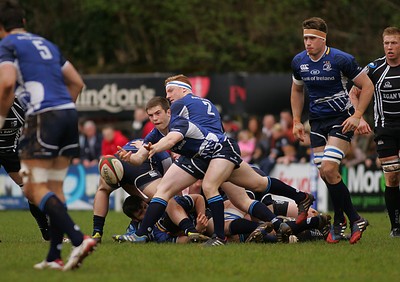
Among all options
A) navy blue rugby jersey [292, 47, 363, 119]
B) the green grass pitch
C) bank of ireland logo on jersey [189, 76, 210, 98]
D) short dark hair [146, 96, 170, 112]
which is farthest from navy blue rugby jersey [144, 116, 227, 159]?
bank of ireland logo on jersey [189, 76, 210, 98]

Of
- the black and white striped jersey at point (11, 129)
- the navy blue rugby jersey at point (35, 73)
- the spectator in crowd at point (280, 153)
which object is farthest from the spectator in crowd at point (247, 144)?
the navy blue rugby jersey at point (35, 73)

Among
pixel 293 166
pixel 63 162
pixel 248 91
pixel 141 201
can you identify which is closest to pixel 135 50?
pixel 248 91

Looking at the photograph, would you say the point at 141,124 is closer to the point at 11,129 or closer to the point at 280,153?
the point at 280,153

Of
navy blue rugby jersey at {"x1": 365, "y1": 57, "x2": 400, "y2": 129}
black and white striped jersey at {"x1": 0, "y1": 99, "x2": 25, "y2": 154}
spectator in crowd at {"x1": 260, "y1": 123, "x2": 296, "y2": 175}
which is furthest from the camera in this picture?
spectator in crowd at {"x1": 260, "y1": 123, "x2": 296, "y2": 175}

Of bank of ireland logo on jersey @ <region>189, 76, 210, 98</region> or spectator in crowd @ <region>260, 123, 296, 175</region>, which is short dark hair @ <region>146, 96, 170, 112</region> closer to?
spectator in crowd @ <region>260, 123, 296, 175</region>

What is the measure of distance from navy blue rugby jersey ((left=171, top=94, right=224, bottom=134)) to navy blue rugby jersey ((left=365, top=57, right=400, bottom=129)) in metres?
2.24

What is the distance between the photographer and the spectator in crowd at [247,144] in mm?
20438

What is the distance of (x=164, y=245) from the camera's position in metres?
11.2

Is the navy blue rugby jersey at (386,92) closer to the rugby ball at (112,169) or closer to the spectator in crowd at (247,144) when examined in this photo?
the rugby ball at (112,169)

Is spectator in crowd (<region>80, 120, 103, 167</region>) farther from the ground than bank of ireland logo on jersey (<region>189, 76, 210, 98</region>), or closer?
closer

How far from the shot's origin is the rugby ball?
461 inches

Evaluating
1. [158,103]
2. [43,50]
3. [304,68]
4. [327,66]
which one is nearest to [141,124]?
[158,103]

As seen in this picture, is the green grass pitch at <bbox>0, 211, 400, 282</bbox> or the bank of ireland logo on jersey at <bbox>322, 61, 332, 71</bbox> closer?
the green grass pitch at <bbox>0, 211, 400, 282</bbox>

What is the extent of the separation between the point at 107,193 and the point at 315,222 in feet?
8.28
